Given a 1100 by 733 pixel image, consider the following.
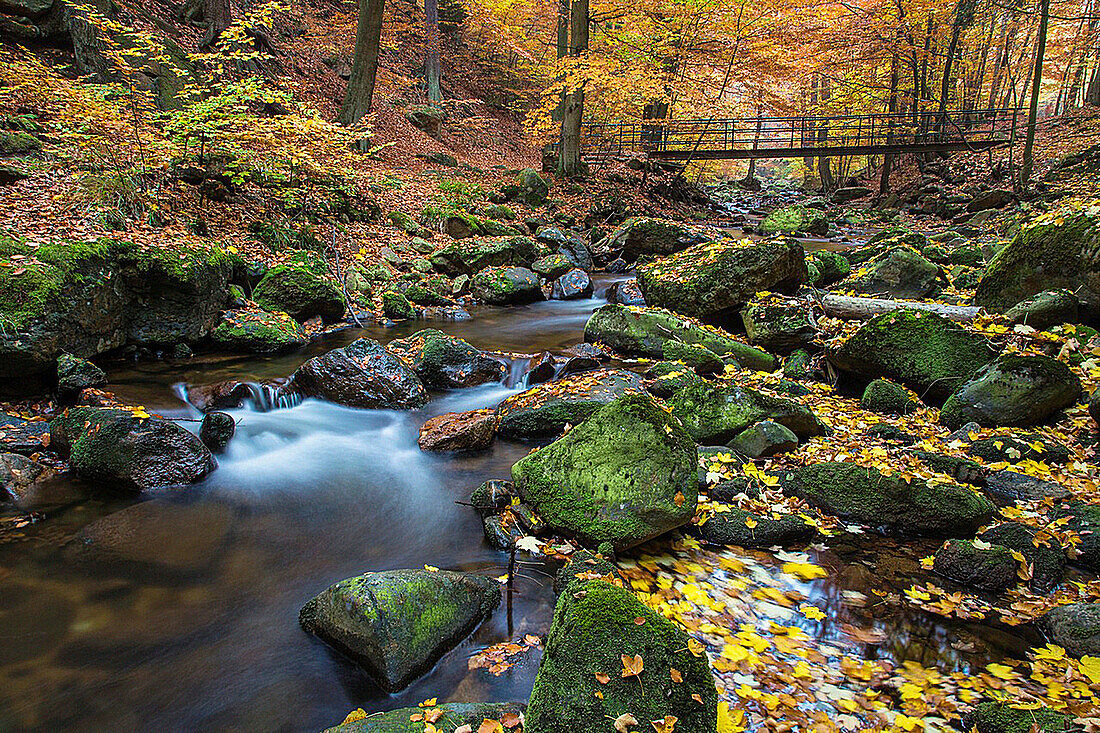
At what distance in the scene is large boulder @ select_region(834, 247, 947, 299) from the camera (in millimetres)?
9523

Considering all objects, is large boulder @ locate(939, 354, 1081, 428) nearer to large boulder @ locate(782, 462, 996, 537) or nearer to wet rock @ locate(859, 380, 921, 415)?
wet rock @ locate(859, 380, 921, 415)

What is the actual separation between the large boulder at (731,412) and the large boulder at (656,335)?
7.15 feet

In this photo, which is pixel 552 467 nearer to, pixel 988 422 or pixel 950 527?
pixel 950 527

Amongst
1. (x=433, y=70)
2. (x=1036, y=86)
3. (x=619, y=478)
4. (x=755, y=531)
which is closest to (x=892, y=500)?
(x=755, y=531)

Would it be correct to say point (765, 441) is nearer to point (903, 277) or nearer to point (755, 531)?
point (755, 531)

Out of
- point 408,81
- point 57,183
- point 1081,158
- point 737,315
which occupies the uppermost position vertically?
point 408,81

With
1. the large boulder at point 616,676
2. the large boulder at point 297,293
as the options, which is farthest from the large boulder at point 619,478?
the large boulder at point 297,293

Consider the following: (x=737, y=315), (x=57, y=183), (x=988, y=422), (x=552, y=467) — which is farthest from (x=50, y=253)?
(x=988, y=422)

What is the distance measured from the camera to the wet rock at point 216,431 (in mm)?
6078

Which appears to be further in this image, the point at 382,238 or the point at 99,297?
the point at 382,238

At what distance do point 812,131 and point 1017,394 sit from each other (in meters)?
21.5

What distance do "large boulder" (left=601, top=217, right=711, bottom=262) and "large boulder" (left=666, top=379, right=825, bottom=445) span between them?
34.0ft

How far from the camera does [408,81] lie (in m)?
22.8

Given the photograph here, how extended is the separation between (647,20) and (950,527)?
2082 cm
